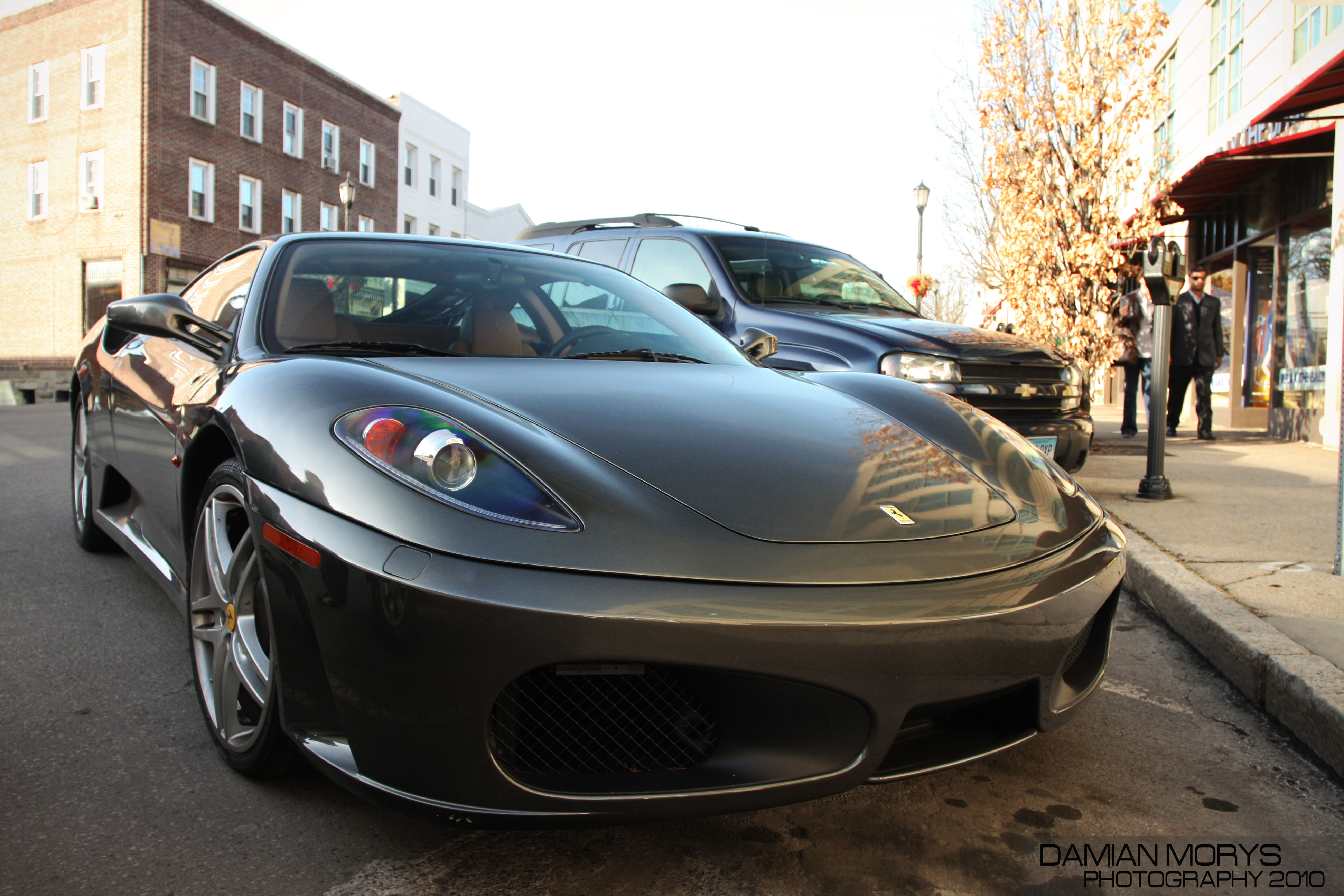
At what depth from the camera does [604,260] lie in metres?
7.00

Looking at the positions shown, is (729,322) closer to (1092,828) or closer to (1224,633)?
(1224,633)

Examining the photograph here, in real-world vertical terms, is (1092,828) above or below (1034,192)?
below

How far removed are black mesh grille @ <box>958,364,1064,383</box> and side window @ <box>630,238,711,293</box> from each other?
1.75 meters

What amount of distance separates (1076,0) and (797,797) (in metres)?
11.3

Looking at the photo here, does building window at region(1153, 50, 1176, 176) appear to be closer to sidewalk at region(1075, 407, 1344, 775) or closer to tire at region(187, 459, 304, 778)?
sidewalk at region(1075, 407, 1344, 775)

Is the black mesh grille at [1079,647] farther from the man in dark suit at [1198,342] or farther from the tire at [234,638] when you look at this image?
the man in dark suit at [1198,342]

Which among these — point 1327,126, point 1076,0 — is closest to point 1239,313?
point 1327,126

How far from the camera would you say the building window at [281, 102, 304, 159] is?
101 feet

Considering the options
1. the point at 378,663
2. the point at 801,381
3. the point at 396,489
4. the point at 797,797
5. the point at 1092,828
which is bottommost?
the point at 1092,828

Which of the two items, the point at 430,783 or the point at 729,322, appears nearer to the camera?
the point at 430,783

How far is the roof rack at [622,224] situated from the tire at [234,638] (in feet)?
16.0

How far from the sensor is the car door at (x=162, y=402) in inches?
109

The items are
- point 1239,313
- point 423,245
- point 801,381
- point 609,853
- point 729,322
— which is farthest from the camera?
point 1239,313

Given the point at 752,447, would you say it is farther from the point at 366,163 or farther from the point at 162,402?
the point at 366,163
